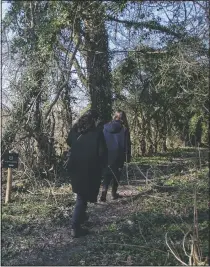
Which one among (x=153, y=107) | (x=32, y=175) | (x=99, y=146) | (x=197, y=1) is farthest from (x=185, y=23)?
(x=153, y=107)

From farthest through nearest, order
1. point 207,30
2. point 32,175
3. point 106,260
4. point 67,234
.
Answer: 1. point 32,175
2. point 67,234
3. point 207,30
4. point 106,260

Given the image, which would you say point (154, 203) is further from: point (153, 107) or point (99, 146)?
point (153, 107)

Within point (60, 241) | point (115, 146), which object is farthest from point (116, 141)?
point (60, 241)

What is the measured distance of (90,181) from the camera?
6.30 meters

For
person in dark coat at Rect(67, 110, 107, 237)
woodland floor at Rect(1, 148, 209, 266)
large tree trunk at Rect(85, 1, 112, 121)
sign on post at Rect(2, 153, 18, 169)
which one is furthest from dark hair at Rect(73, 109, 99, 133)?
large tree trunk at Rect(85, 1, 112, 121)

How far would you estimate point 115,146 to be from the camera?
810cm

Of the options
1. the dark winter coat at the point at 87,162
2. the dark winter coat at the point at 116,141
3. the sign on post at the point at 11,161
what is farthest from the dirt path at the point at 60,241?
the sign on post at the point at 11,161

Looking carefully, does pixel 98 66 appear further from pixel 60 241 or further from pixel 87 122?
pixel 60 241

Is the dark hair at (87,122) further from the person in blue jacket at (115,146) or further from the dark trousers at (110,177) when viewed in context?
the dark trousers at (110,177)

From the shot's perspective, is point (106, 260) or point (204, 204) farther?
point (204, 204)

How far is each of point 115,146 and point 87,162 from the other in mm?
1890

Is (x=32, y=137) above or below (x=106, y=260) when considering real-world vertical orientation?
above

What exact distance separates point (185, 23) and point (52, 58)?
264cm

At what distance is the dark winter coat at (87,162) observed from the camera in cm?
628
